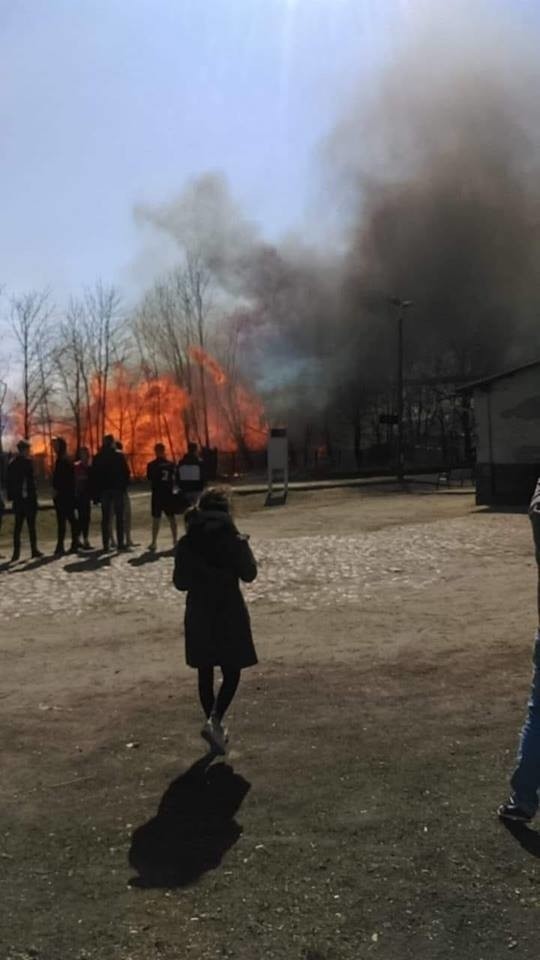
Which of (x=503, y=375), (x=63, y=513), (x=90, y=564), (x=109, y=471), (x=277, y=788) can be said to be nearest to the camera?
(x=277, y=788)

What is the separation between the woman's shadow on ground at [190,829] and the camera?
3.53 m

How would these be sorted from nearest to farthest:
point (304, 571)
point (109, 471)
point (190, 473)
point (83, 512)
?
point (304, 571), point (109, 471), point (190, 473), point (83, 512)

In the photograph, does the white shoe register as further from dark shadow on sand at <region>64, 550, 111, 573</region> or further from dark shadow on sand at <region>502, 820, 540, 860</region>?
dark shadow on sand at <region>64, 550, 111, 573</region>

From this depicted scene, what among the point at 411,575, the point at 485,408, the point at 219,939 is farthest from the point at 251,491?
the point at 219,939

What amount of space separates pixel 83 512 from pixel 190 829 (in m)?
10.6

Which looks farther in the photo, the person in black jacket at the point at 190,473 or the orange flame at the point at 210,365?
the orange flame at the point at 210,365

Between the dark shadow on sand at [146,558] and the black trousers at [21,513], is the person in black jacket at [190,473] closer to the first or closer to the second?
the dark shadow on sand at [146,558]

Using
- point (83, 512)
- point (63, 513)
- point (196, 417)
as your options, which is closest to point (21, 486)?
point (63, 513)

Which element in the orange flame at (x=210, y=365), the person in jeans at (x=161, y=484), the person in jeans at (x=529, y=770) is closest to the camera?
the person in jeans at (x=529, y=770)

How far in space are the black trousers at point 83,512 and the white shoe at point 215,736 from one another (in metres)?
9.24

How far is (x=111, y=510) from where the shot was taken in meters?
13.7

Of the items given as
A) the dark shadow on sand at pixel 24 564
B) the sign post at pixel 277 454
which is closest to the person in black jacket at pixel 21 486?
the dark shadow on sand at pixel 24 564

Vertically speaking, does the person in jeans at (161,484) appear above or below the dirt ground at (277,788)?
above

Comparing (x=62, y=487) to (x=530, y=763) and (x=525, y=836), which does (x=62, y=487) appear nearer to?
(x=530, y=763)
